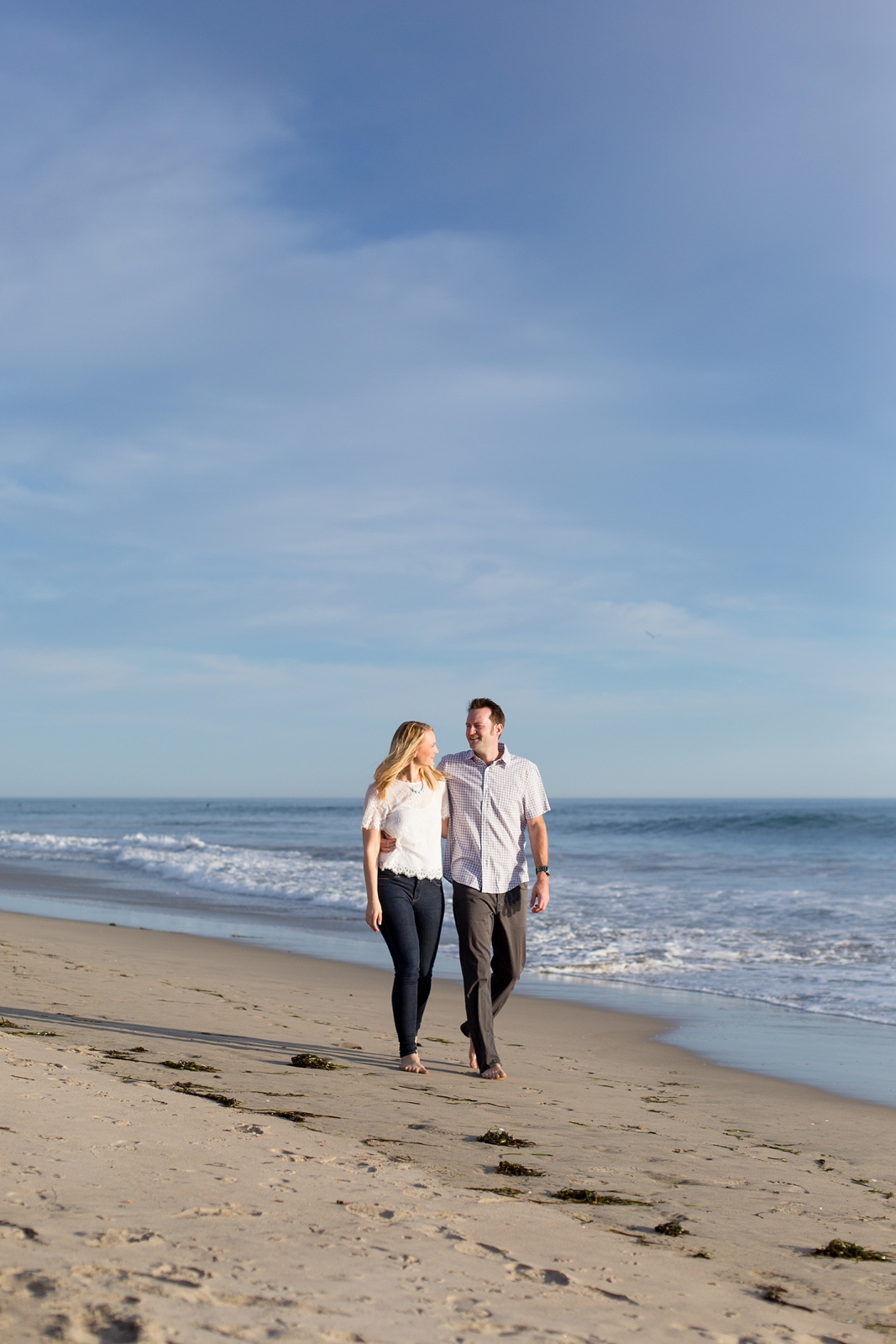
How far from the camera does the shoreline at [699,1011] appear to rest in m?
6.61

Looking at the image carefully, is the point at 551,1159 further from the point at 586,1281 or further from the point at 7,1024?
the point at 7,1024

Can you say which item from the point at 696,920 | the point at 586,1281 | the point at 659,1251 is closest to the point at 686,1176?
the point at 659,1251

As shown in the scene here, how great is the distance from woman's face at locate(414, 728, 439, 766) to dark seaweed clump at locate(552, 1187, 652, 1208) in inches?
95.2

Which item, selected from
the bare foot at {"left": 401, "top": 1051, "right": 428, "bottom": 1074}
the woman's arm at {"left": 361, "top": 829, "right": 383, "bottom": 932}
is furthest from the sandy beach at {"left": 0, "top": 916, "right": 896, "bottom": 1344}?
the woman's arm at {"left": 361, "top": 829, "right": 383, "bottom": 932}

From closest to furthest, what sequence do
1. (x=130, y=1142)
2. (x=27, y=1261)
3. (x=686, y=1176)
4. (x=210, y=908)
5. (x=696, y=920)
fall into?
(x=27, y=1261) < (x=130, y=1142) < (x=686, y=1176) < (x=696, y=920) < (x=210, y=908)

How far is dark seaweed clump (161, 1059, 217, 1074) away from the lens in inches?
201

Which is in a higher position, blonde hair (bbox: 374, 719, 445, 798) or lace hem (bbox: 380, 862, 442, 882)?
blonde hair (bbox: 374, 719, 445, 798)

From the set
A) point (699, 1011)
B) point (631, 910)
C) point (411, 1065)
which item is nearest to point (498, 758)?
point (411, 1065)

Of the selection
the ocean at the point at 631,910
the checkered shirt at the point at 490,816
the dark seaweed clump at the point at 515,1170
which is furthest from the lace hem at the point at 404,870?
the ocean at the point at 631,910

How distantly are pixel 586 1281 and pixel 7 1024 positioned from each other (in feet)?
14.2

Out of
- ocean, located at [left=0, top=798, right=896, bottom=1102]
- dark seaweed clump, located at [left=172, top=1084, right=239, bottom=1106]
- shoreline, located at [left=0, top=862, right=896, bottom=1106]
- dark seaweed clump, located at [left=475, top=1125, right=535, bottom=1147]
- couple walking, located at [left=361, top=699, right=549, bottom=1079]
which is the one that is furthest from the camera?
ocean, located at [left=0, top=798, right=896, bottom=1102]

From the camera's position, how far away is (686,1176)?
155 inches

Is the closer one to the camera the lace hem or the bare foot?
the lace hem

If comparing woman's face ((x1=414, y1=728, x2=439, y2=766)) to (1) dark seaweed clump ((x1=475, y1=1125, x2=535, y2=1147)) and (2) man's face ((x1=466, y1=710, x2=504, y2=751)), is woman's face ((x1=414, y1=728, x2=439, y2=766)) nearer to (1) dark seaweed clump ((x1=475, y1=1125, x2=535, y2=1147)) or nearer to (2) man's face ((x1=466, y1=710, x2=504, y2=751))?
(2) man's face ((x1=466, y1=710, x2=504, y2=751))
